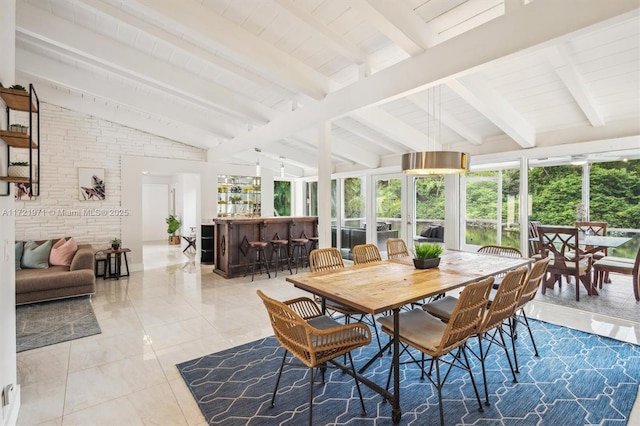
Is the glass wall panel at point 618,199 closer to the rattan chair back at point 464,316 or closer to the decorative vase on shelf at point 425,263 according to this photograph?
the decorative vase on shelf at point 425,263

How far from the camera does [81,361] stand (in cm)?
294

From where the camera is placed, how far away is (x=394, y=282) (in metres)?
2.62

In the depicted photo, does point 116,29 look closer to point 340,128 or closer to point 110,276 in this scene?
point 340,128

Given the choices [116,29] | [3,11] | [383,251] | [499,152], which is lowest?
[383,251]

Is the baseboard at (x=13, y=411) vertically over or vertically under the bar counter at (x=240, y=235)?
under

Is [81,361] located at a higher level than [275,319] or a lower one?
lower

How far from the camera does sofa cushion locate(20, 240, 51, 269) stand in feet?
16.6

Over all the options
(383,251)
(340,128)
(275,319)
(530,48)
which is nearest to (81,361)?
(275,319)

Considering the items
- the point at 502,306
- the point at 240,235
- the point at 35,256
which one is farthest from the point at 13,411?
the point at 240,235

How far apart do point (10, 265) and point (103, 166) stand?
5251 mm

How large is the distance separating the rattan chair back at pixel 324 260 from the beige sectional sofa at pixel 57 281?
365 cm

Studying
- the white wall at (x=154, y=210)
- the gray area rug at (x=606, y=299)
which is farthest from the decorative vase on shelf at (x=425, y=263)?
the white wall at (x=154, y=210)

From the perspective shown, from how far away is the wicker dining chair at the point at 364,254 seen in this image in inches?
149

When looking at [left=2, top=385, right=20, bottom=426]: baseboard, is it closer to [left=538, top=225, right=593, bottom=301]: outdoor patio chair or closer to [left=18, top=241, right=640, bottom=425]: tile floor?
[left=18, top=241, right=640, bottom=425]: tile floor
